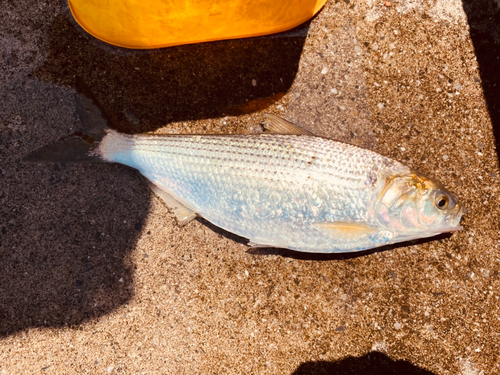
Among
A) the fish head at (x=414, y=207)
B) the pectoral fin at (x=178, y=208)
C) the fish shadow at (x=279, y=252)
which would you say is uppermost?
the fish head at (x=414, y=207)

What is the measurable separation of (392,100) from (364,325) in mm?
1958

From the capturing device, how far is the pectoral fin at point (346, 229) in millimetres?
2473

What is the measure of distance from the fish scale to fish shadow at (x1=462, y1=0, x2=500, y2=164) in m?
1.26

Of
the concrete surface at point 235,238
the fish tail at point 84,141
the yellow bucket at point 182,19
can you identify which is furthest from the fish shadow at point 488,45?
the fish tail at point 84,141

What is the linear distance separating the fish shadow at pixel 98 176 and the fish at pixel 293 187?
1.09ft

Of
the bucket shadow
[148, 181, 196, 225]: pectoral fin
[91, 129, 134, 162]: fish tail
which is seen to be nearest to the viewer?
[91, 129, 134, 162]: fish tail

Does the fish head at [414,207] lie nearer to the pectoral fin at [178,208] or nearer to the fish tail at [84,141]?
the pectoral fin at [178,208]

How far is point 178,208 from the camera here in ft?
9.02

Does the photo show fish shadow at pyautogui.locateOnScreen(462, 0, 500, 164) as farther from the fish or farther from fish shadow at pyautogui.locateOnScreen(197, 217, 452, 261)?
fish shadow at pyautogui.locateOnScreen(197, 217, 452, 261)

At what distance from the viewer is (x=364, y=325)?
9.35ft

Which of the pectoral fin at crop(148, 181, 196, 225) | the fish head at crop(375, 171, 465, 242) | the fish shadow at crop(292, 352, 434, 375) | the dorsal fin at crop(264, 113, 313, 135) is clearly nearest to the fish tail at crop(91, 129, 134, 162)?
the pectoral fin at crop(148, 181, 196, 225)

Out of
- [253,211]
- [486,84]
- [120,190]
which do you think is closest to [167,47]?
[120,190]

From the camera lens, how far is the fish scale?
246 cm

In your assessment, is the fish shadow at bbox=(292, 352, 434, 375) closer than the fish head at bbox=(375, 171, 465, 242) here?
No
